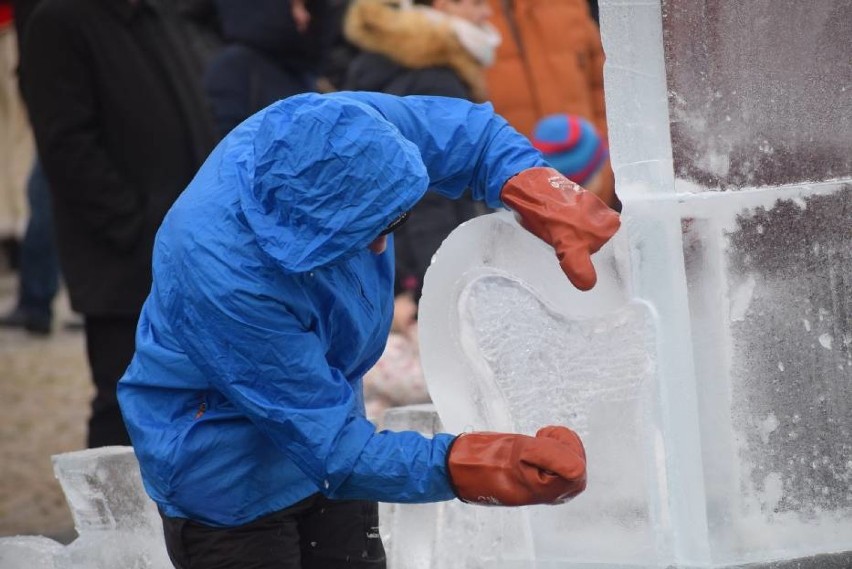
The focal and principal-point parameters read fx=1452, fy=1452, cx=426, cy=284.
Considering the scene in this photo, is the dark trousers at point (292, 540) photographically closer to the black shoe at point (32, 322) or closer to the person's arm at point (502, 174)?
the person's arm at point (502, 174)

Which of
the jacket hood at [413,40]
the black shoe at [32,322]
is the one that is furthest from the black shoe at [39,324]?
the jacket hood at [413,40]

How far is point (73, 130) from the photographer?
13.4 ft

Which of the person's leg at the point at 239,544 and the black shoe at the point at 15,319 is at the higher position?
the black shoe at the point at 15,319

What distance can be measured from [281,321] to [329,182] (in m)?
0.26

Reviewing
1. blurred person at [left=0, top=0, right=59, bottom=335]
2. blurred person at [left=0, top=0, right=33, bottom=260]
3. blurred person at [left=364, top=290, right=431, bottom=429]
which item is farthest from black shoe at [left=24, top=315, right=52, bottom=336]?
blurred person at [left=364, top=290, right=431, bottom=429]

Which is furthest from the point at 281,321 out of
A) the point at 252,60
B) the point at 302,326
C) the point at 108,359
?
the point at 252,60

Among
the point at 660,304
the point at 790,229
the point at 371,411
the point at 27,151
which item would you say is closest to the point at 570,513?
the point at 660,304

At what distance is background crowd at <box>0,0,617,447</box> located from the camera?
411 cm

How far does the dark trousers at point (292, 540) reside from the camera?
267 centimetres

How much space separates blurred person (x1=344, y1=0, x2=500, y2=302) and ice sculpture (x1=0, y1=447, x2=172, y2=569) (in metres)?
1.27

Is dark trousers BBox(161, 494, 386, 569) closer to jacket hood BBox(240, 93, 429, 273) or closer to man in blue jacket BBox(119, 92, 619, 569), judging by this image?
man in blue jacket BBox(119, 92, 619, 569)

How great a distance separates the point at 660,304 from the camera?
114 inches

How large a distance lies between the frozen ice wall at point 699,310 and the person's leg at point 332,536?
32 cm

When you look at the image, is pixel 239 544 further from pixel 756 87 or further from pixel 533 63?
pixel 533 63
